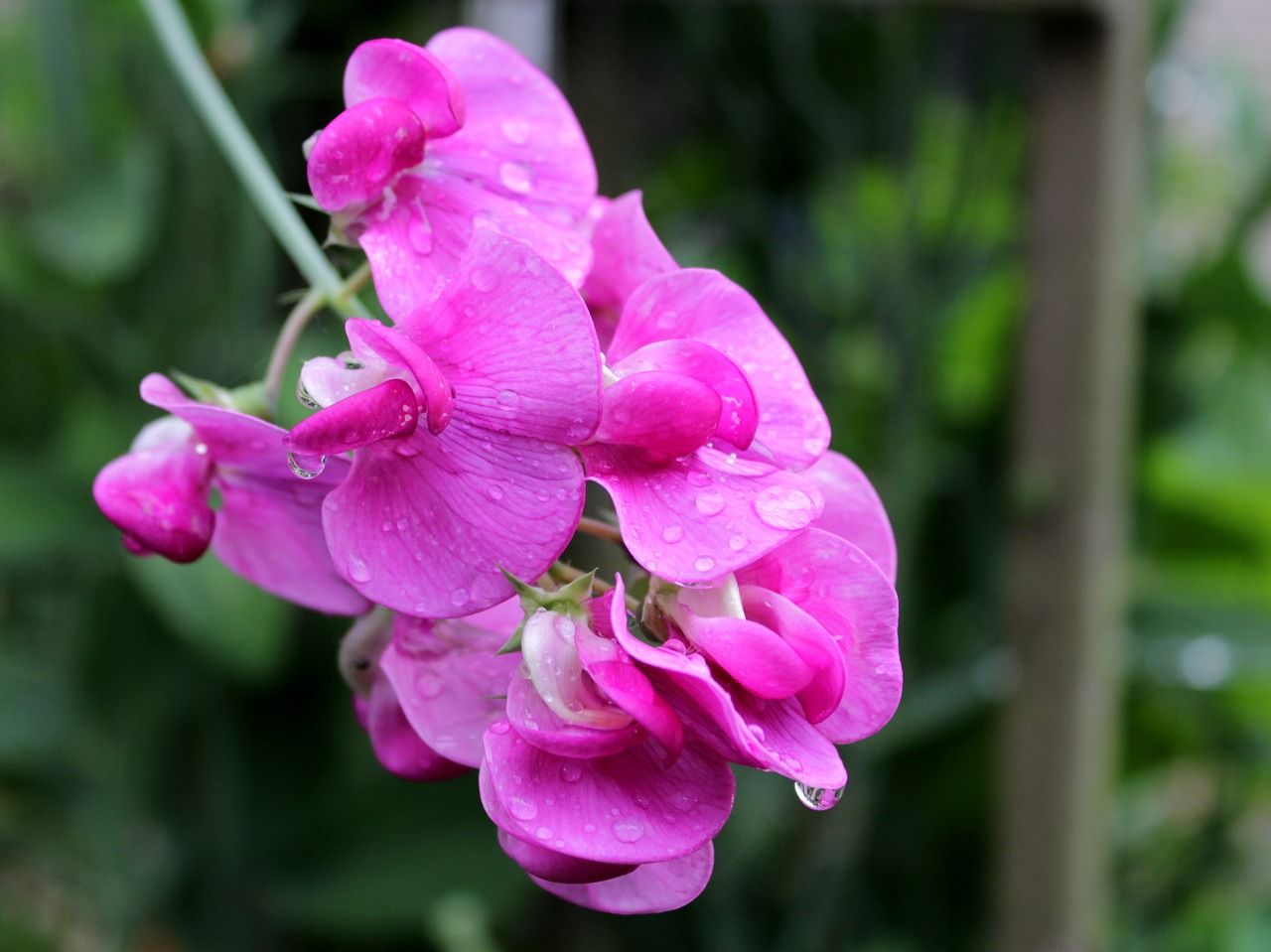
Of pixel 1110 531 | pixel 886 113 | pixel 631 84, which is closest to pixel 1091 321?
pixel 1110 531

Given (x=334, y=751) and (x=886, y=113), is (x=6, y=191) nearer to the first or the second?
(x=334, y=751)

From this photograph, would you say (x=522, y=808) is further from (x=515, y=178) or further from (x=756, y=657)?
(x=515, y=178)

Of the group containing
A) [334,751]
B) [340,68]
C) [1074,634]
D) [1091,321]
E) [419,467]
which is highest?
[419,467]

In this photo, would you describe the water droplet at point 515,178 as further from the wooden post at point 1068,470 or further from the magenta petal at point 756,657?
the wooden post at point 1068,470

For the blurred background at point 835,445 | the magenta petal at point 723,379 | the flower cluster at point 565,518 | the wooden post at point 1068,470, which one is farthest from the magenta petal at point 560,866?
the wooden post at point 1068,470

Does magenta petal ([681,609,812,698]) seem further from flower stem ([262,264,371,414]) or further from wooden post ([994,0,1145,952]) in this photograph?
wooden post ([994,0,1145,952])

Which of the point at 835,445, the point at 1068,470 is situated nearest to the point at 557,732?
the point at 1068,470
